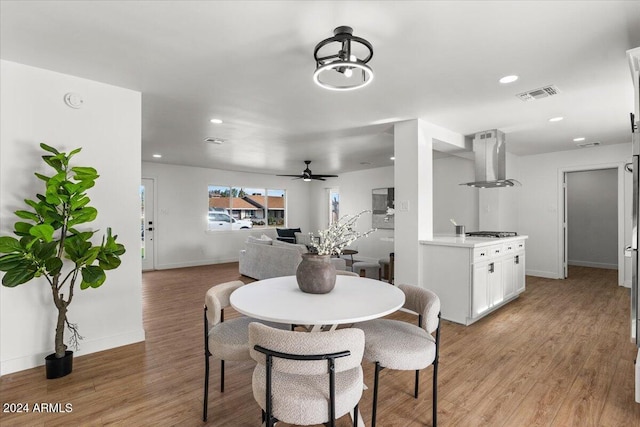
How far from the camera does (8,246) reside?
2232mm

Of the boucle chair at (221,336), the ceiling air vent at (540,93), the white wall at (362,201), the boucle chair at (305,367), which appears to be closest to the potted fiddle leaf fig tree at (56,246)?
the boucle chair at (221,336)

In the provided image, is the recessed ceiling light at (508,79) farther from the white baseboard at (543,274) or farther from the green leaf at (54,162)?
the white baseboard at (543,274)

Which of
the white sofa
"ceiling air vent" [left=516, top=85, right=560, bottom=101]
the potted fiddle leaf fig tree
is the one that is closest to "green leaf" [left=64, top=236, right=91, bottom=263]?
the potted fiddle leaf fig tree

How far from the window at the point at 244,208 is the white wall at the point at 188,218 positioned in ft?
0.53

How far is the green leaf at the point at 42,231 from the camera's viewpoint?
227 centimetres

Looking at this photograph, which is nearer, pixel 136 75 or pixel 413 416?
pixel 413 416

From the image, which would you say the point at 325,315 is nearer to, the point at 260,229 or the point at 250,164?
the point at 250,164

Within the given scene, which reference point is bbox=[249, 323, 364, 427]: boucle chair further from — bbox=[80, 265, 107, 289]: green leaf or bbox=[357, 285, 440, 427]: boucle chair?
bbox=[80, 265, 107, 289]: green leaf

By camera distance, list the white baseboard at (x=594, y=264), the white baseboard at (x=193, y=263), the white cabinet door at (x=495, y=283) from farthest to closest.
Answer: the white baseboard at (x=193, y=263)
the white baseboard at (x=594, y=264)
the white cabinet door at (x=495, y=283)

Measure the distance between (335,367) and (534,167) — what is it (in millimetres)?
6777

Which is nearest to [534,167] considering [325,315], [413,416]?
[413,416]

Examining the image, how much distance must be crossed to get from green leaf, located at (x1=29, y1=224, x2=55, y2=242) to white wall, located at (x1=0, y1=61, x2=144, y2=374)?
1.68 feet

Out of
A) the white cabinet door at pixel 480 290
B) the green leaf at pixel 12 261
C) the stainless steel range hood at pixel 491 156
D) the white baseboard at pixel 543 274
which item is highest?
the stainless steel range hood at pixel 491 156

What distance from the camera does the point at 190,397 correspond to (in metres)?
2.27
